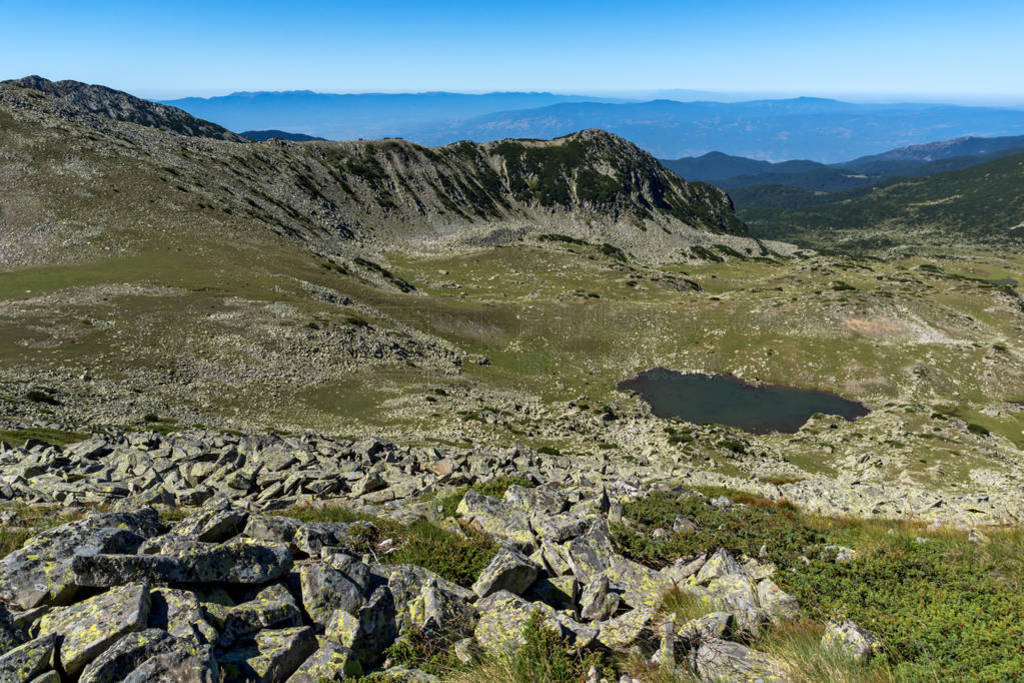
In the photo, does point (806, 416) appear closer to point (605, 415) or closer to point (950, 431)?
Result: point (950, 431)

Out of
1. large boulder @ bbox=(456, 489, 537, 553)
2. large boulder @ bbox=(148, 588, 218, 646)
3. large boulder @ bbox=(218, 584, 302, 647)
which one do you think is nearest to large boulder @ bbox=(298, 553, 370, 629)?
large boulder @ bbox=(218, 584, 302, 647)

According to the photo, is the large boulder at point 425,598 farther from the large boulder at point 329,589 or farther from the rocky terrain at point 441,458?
the large boulder at point 329,589

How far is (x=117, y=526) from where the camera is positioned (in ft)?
37.5

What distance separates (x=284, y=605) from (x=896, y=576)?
46.6ft

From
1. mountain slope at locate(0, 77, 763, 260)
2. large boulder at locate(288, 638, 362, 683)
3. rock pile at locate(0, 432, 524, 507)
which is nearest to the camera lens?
large boulder at locate(288, 638, 362, 683)

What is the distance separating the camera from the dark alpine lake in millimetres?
70125

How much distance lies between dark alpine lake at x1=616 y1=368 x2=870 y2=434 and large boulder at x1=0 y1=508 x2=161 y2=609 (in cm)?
6712

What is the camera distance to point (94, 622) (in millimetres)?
8031

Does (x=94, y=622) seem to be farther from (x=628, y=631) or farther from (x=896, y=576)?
(x=896, y=576)

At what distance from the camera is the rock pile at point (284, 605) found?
7750 millimetres

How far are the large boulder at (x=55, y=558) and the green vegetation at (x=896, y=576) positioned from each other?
1270 centimetres

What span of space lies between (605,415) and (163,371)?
165 ft

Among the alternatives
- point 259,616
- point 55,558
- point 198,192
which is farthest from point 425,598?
point 198,192

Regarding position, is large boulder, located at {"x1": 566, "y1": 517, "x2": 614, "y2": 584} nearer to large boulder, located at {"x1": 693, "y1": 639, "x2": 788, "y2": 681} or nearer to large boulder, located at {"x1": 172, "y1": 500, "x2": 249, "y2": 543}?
large boulder, located at {"x1": 693, "y1": 639, "x2": 788, "y2": 681}
